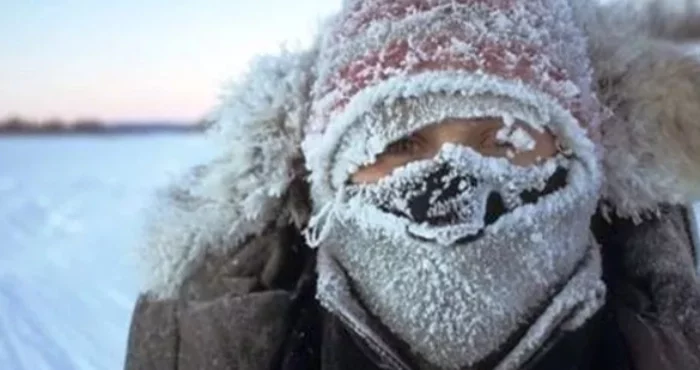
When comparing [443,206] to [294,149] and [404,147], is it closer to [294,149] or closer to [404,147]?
[404,147]

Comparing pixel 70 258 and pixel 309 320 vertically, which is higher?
pixel 309 320

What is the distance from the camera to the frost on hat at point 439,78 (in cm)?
149

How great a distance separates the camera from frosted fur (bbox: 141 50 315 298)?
161 centimetres

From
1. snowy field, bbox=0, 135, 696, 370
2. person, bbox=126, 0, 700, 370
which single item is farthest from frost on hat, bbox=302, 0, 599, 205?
snowy field, bbox=0, 135, 696, 370

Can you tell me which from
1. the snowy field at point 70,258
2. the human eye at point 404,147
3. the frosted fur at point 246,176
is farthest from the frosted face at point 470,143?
the snowy field at point 70,258

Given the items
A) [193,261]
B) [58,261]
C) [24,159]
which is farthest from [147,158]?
[193,261]

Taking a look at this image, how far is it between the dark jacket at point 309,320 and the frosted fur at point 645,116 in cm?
5

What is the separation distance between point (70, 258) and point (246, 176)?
549 centimetres

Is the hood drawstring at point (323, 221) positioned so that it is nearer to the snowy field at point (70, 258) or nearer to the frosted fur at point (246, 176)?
the frosted fur at point (246, 176)

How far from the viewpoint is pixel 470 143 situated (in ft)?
4.96

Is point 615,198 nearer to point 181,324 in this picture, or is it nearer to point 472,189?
point 472,189

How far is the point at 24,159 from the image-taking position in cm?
1595

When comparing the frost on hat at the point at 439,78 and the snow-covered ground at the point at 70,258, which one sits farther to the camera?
the snow-covered ground at the point at 70,258

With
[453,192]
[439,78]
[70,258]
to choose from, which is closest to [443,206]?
[453,192]
